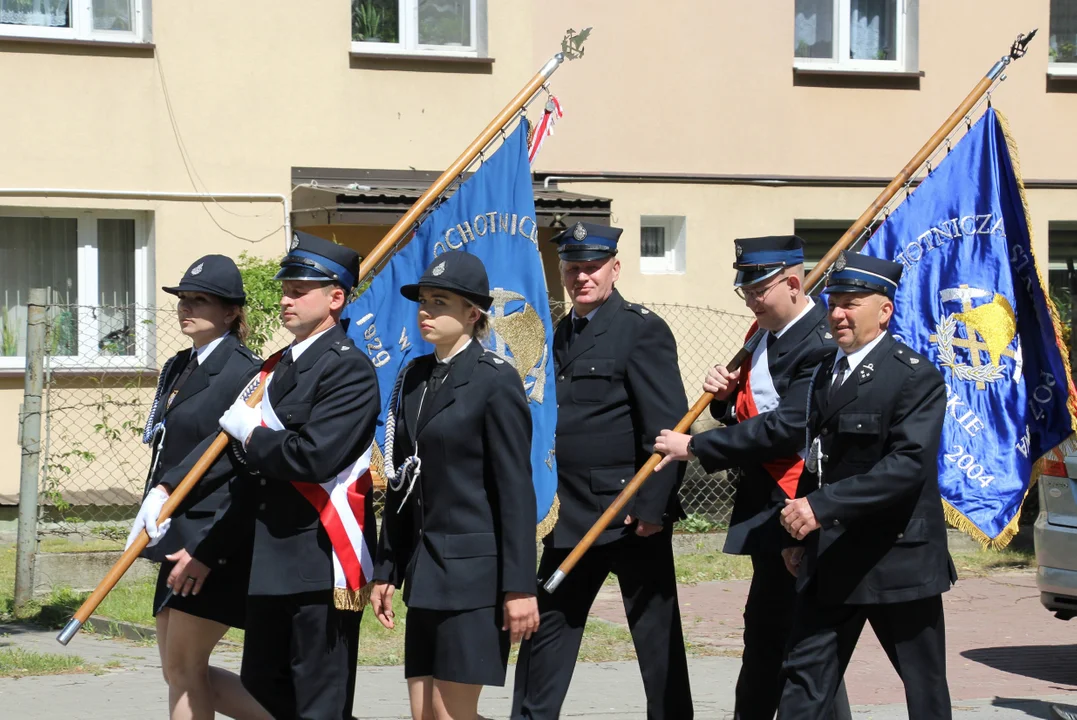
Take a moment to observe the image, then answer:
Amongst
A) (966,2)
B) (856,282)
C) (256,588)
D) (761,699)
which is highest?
(966,2)

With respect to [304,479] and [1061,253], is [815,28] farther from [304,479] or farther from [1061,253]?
[304,479]

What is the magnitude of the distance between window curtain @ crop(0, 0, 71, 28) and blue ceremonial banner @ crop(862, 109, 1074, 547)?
8332mm

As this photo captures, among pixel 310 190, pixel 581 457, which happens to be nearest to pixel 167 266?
pixel 310 190

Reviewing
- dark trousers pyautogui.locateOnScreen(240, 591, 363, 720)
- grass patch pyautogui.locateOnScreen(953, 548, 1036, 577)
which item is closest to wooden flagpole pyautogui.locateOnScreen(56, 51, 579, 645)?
dark trousers pyautogui.locateOnScreen(240, 591, 363, 720)

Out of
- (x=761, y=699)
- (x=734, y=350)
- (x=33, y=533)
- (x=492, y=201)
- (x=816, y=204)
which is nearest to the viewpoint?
(x=761, y=699)

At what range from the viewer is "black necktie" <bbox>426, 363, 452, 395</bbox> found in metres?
4.95

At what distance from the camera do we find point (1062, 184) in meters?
15.2

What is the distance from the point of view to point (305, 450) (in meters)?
4.78

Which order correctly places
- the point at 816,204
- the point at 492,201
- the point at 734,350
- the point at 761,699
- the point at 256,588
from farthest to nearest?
the point at 816,204
the point at 734,350
the point at 492,201
the point at 761,699
the point at 256,588

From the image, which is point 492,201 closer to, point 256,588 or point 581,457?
point 581,457

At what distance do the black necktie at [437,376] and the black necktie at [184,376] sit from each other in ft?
3.76

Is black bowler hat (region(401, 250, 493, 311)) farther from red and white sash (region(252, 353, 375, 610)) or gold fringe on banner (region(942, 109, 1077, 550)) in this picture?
gold fringe on banner (region(942, 109, 1077, 550))

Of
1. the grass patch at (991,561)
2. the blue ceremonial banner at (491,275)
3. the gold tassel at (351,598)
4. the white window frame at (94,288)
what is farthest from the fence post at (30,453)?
the grass patch at (991,561)

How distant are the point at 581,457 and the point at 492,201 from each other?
124 cm
